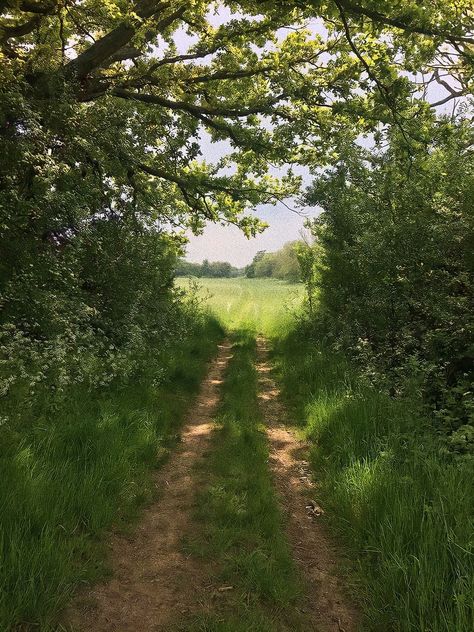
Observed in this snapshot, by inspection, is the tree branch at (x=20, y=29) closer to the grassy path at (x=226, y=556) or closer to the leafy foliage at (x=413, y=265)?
the leafy foliage at (x=413, y=265)

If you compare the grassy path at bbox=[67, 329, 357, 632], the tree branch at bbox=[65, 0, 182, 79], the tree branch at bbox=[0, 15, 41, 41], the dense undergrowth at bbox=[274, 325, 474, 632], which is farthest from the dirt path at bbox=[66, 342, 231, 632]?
the tree branch at bbox=[0, 15, 41, 41]

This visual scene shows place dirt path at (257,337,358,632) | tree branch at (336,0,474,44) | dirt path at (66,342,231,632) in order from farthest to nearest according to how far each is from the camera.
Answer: tree branch at (336,0,474,44) < dirt path at (257,337,358,632) < dirt path at (66,342,231,632)

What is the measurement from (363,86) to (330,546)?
298 inches

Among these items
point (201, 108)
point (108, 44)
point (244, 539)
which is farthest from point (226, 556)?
point (201, 108)

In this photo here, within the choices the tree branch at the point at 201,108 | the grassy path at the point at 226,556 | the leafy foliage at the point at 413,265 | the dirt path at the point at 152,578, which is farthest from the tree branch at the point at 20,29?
the dirt path at the point at 152,578

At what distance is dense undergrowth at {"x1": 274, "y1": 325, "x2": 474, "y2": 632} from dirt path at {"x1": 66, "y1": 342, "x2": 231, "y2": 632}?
1.40m

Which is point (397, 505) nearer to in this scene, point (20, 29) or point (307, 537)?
point (307, 537)

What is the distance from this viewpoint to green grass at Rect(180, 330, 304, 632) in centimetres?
296

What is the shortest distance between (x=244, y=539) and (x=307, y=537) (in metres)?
0.68

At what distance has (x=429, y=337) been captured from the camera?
6.57m

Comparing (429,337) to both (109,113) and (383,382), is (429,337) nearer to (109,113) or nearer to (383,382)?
(383,382)

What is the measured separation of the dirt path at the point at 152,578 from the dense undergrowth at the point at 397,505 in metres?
1.40

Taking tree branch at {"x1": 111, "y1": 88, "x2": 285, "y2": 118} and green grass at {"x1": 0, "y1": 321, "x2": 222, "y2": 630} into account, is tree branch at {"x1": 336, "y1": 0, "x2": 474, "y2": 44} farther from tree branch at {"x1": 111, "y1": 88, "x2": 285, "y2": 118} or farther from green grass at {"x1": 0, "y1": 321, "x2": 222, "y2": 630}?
green grass at {"x1": 0, "y1": 321, "x2": 222, "y2": 630}

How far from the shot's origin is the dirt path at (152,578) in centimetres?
288
